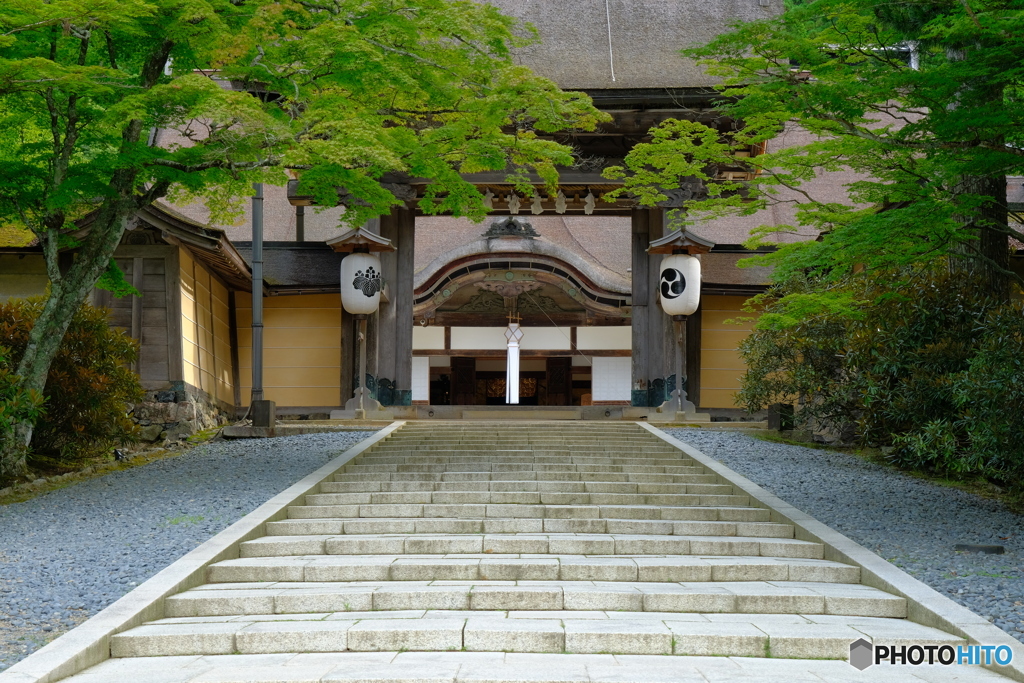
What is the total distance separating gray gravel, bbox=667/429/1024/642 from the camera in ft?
20.9

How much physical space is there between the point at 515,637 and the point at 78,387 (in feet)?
26.3

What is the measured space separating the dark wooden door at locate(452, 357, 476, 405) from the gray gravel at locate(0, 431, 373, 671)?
11415mm

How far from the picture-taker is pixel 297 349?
59.0 feet

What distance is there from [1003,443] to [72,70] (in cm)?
886

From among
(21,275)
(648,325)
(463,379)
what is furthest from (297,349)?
(648,325)

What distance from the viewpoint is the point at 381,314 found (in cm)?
1698

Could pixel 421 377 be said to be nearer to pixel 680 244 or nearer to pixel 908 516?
pixel 680 244

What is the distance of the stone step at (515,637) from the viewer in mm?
5332

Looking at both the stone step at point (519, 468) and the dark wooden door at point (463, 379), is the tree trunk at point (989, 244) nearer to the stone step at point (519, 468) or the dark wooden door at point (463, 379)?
the stone step at point (519, 468)

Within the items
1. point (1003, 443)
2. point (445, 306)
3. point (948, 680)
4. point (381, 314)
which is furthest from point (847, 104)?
point (445, 306)

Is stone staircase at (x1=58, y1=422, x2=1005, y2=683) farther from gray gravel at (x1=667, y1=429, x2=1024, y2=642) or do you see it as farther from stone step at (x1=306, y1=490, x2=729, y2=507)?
gray gravel at (x1=667, y1=429, x2=1024, y2=642)

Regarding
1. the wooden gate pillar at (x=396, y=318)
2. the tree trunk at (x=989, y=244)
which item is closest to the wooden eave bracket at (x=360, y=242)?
the wooden gate pillar at (x=396, y=318)

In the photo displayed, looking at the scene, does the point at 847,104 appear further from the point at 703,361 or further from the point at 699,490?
the point at 703,361

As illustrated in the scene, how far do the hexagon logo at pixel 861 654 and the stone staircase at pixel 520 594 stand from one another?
5 cm
